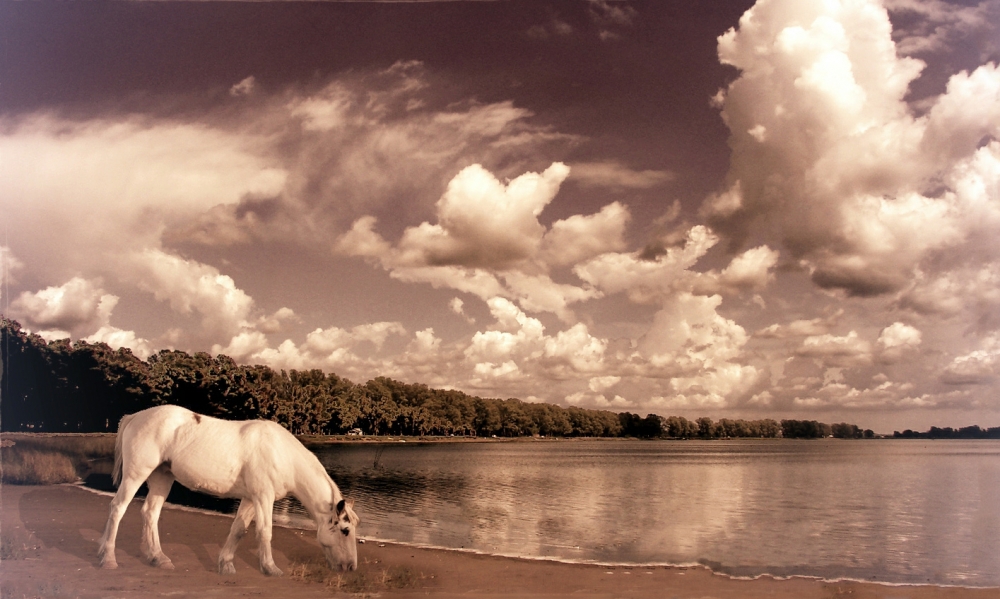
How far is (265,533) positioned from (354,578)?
1.38 m

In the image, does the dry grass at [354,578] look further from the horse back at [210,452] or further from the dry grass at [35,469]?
the dry grass at [35,469]

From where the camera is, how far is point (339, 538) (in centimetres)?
999

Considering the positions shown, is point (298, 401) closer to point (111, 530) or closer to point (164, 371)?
point (164, 371)

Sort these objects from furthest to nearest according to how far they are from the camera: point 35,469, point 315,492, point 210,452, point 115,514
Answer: point 35,469, point 315,492, point 210,452, point 115,514

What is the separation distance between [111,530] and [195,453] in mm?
1552

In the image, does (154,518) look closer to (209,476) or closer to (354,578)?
(209,476)

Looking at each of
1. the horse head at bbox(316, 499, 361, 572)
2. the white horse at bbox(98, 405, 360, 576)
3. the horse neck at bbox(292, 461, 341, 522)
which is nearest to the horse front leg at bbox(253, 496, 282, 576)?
the white horse at bbox(98, 405, 360, 576)

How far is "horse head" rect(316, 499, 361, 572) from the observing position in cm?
995

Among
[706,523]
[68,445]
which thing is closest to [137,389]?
[68,445]

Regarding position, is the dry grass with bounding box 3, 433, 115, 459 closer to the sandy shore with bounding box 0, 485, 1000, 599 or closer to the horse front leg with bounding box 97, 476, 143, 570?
the sandy shore with bounding box 0, 485, 1000, 599

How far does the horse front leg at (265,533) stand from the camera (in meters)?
9.65

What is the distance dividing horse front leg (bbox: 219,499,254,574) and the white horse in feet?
0.05

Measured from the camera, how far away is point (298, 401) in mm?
75812

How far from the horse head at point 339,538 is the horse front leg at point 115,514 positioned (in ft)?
8.41
